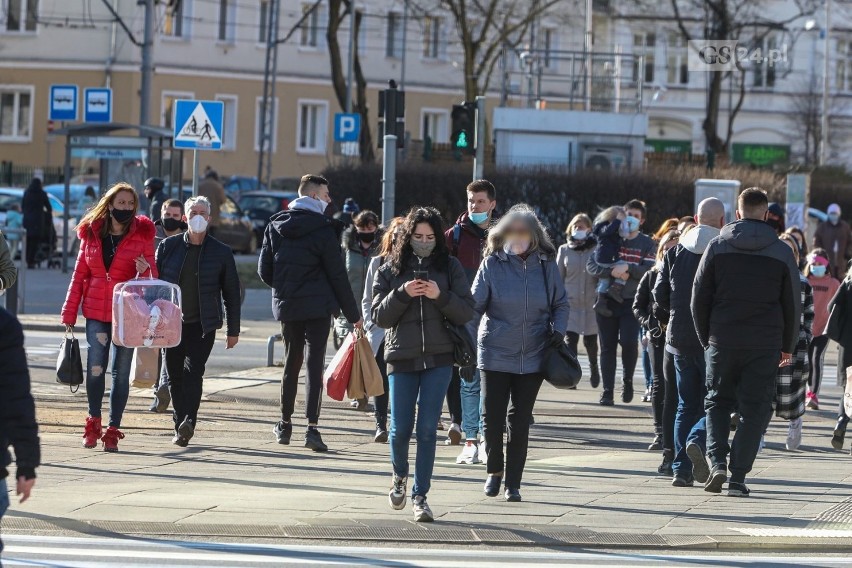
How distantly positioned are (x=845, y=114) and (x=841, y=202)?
Result: 122ft

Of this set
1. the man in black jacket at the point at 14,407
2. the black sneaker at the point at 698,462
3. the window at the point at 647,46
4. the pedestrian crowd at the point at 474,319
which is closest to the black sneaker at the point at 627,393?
the pedestrian crowd at the point at 474,319

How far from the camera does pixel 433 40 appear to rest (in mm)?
67562

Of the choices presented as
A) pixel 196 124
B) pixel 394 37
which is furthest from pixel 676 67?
pixel 196 124

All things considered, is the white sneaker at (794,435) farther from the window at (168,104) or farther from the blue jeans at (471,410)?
the window at (168,104)

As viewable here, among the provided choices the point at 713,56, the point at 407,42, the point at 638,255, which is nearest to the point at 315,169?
the point at 407,42

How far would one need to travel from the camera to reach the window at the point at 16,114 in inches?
2340

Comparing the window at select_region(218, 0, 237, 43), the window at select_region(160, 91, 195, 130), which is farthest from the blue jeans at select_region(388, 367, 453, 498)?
the window at select_region(218, 0, 237, 43)

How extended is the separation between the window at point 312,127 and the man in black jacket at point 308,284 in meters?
52.4

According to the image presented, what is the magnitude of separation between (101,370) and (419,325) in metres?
3.29

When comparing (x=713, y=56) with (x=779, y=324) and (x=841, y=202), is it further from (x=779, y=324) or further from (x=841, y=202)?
(x=779, y=324)

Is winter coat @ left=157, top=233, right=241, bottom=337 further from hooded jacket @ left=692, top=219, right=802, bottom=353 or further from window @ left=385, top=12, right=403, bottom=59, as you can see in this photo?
window @ left=385, top=12, right=403, bottom=59

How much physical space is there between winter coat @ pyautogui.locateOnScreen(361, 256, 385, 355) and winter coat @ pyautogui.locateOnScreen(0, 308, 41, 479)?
5.47m

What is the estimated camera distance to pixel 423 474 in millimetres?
9023

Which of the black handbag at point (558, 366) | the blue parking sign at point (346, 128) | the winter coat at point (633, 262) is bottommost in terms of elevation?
the black handbag at point (558, 366)
